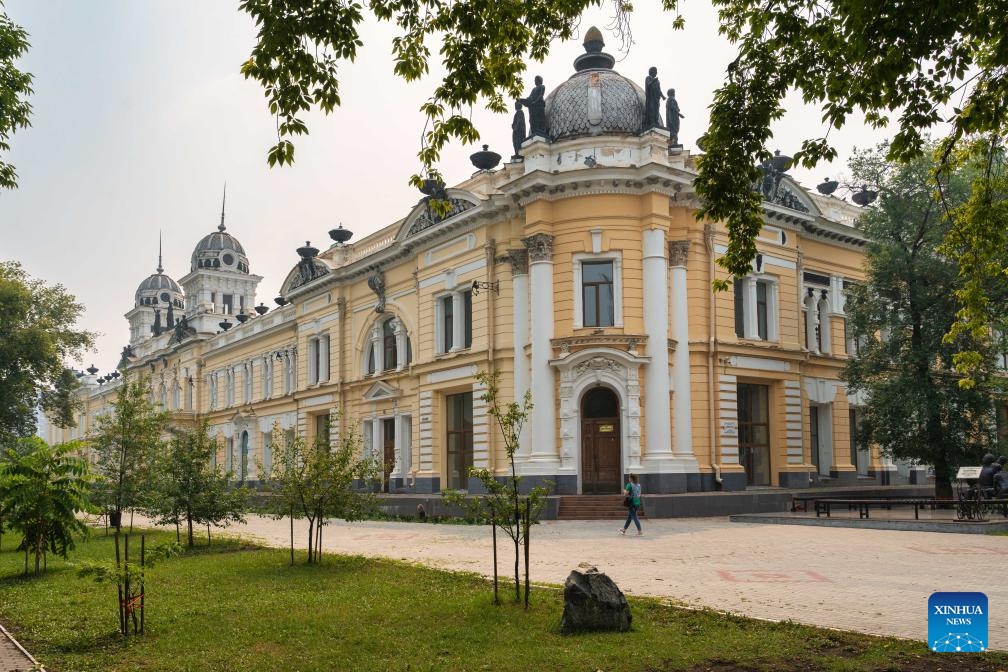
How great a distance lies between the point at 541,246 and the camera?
28875mm

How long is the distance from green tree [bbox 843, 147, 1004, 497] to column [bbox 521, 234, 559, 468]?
31.6ft

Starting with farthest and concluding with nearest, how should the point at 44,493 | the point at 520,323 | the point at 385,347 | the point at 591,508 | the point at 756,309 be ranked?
the point at 385,347 → the point at 756,309 → the point at 520,323 → the point at 591,508 → the point at 44,493

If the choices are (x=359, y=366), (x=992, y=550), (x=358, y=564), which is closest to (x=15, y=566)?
(x=358, y=564)

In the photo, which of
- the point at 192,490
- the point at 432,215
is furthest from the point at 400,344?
the point at 192,490

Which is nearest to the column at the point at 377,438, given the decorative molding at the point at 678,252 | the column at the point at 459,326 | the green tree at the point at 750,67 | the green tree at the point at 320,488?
the column at the point at 459,326

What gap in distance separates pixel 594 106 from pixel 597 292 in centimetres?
598

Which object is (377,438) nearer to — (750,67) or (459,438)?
(459,438)

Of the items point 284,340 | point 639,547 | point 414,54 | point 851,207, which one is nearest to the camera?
point 414,54

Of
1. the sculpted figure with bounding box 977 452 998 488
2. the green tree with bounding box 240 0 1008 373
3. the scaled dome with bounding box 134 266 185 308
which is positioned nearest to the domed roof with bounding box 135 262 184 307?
the scaled dome with bounding box 134 266 185 308

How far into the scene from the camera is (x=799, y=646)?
8828 millimetres

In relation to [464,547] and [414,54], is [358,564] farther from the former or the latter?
[414,54]

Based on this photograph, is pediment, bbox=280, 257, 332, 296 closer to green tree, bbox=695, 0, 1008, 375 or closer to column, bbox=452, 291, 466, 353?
column, bbox=452, 291, 466, 353

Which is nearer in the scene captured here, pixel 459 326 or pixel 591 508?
pixel 591 508

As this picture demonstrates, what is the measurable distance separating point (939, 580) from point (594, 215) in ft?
56.8
